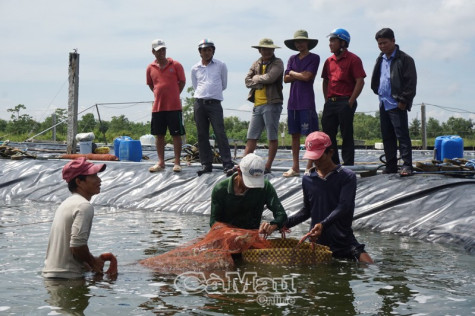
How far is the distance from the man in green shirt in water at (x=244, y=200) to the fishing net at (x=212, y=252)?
0.22 meters

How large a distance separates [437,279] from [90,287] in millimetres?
3198

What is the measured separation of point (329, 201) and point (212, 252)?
128 cm

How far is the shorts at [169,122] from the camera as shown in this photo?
1175 cm

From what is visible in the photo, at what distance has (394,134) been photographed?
9.83m

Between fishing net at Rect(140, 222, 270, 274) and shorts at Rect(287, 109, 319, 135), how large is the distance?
3670mm

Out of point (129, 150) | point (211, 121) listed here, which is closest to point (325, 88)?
point (211, 121)

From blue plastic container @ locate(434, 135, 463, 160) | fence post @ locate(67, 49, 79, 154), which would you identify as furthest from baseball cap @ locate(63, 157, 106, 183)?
fence post @ locate(67, 49, 79, 154)

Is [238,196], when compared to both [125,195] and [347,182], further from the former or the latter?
[125,195]

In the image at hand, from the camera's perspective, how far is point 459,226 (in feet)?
27.4

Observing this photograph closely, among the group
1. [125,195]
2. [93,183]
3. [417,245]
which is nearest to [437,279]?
[417,245]

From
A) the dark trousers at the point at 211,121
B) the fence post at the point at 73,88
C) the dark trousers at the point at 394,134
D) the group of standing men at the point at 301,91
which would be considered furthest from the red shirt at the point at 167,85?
the fence post at the point at 73,88

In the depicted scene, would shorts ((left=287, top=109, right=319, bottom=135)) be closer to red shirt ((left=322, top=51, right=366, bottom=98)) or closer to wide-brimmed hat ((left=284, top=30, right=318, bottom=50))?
red shirt ((left=322, top=51, right=366, bottom=98))

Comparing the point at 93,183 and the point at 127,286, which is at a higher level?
the point at 93,183

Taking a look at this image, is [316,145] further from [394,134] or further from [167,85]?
[167,85]
